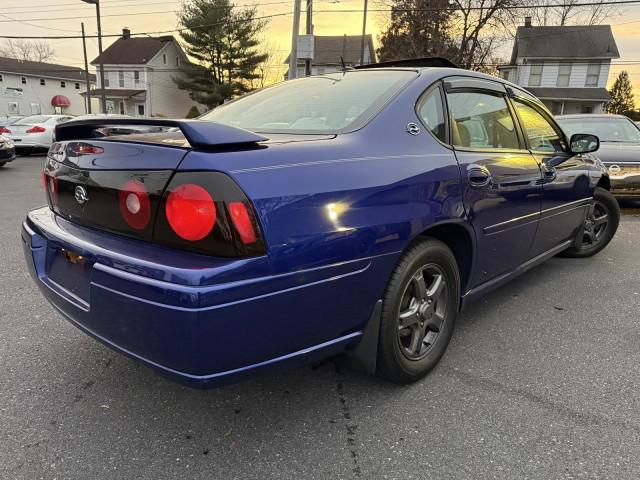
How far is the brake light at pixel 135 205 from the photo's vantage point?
5.84ft

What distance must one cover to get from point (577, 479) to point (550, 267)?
121 inches

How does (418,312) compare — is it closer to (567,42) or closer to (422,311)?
(422,311)

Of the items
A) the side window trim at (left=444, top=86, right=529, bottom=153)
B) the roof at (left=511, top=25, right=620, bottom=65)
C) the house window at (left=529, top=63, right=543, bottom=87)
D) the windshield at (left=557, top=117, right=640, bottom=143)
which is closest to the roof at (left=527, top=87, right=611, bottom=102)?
the house window at (left=529, top=63, right=543, bottom=87)

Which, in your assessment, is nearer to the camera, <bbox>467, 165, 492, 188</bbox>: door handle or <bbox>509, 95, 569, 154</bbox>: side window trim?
<bbox>467, 165, 492, 188</bbox>: door handle

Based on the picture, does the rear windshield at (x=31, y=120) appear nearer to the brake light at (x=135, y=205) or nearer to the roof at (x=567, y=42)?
the brake light at (x=135, y=205)

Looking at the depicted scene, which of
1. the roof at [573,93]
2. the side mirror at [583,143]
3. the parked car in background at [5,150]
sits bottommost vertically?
the parked car in background at [5,150]

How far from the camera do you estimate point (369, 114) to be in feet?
7.48

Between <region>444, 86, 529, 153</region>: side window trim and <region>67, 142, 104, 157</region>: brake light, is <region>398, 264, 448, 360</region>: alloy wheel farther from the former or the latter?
<region>67, 142, 104, 157</region>: brake light

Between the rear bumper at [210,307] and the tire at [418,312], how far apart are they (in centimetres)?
17

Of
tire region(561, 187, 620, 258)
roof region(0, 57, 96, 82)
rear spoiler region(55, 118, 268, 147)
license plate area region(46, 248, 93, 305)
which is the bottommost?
tire region(561, 187, 620, 258)

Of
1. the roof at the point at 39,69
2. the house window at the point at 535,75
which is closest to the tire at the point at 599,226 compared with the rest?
the house window at the point at 535,75

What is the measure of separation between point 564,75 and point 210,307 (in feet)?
130

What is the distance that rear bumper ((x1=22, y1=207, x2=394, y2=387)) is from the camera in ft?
5.19

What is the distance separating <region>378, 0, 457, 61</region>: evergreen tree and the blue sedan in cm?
2918
